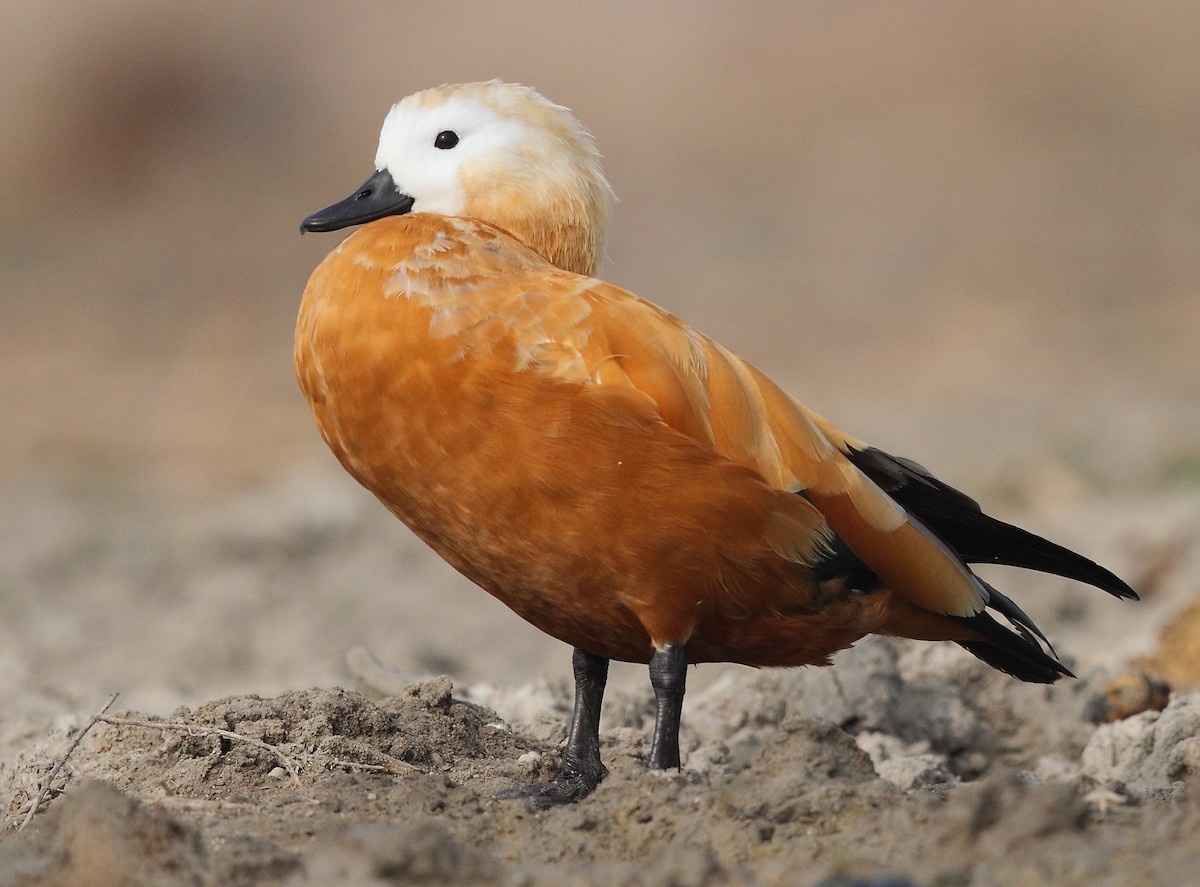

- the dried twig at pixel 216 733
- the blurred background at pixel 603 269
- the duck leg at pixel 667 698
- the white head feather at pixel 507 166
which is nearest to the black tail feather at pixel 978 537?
the duck leg at pixel 667 698

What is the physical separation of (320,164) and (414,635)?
11.8 m

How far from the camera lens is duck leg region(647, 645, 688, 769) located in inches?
175

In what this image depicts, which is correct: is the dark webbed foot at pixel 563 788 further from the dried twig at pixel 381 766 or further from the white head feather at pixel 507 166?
the white head feather at pixel 507 166

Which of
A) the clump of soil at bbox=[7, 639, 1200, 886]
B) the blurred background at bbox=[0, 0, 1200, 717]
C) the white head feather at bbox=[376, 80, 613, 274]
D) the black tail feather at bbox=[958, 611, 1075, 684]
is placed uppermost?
the blurred background at bbox=[0, 0, 1200, 717]

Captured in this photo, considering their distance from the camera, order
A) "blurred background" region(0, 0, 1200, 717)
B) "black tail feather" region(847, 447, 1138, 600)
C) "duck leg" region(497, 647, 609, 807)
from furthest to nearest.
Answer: "blurred background" region(0, 0, 1200, 717) → "black tail feather" region(847, 447, 1138, 600) → "duck leg" region(497, 647, 609, 807)

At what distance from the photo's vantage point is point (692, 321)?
15320 millimetres

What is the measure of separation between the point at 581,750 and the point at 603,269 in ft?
5.52

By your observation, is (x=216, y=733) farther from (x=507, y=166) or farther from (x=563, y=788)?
(x=507, y=166)

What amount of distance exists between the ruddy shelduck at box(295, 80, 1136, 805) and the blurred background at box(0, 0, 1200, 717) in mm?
2698

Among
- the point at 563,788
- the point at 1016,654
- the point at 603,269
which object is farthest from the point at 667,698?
the point at 603,269

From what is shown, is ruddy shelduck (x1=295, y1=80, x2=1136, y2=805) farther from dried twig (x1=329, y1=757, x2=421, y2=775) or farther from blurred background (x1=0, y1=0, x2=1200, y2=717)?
blurred background (x1=0, y1=0, x2=1200, y2=717)

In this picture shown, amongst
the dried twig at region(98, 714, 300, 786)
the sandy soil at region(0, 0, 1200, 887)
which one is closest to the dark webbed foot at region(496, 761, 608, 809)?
the sandy soil at region(0, 0, 1200, 887)

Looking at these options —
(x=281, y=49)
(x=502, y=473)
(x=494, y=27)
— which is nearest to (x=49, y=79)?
(x=281, y=49)

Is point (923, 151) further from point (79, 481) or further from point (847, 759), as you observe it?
point (847, 759)
